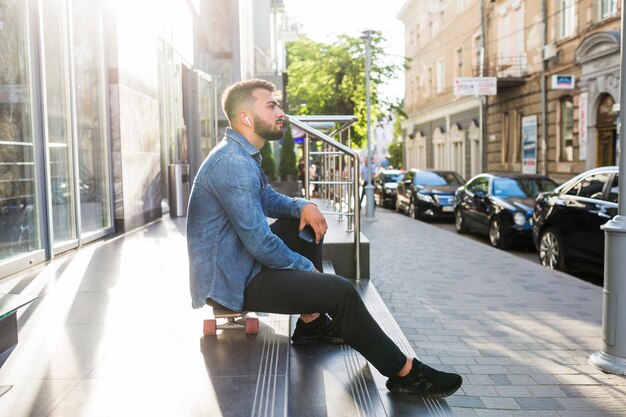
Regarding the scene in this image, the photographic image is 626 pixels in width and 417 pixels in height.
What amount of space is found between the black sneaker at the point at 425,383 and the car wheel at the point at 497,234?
9496 millimetres

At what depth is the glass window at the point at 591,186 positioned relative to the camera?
8.55 metres

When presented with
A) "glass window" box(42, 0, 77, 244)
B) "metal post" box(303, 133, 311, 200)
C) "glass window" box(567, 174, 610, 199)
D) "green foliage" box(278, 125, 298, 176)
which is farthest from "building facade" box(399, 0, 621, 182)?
"glass window" box(42, 0, 77, 244)

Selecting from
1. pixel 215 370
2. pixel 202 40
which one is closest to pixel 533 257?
pixel 215 370

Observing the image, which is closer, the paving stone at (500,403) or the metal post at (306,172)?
the paving stone at (500,403)

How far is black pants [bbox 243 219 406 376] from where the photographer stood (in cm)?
322

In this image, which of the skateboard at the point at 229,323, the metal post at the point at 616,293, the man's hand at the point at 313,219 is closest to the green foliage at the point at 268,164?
the metal post at the point at 616,293

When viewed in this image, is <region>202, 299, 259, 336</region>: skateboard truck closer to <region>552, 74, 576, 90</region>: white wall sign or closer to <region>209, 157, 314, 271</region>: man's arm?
<region>209, 157, 314, 271</region>: man's arm

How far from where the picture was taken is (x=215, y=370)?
3.21 meters

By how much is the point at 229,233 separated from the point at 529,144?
24.5 metres

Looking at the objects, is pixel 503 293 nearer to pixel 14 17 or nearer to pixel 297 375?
pixel 297 375

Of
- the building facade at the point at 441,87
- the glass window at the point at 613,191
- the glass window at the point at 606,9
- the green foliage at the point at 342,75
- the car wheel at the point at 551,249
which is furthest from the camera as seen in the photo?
the building facade at the point at 441,87

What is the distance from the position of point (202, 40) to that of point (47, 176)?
1236 cm

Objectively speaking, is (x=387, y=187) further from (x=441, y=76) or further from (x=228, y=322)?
(x=228, y=322)

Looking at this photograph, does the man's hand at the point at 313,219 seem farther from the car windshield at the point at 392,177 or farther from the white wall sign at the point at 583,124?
the car windshield at the point at 392,177
